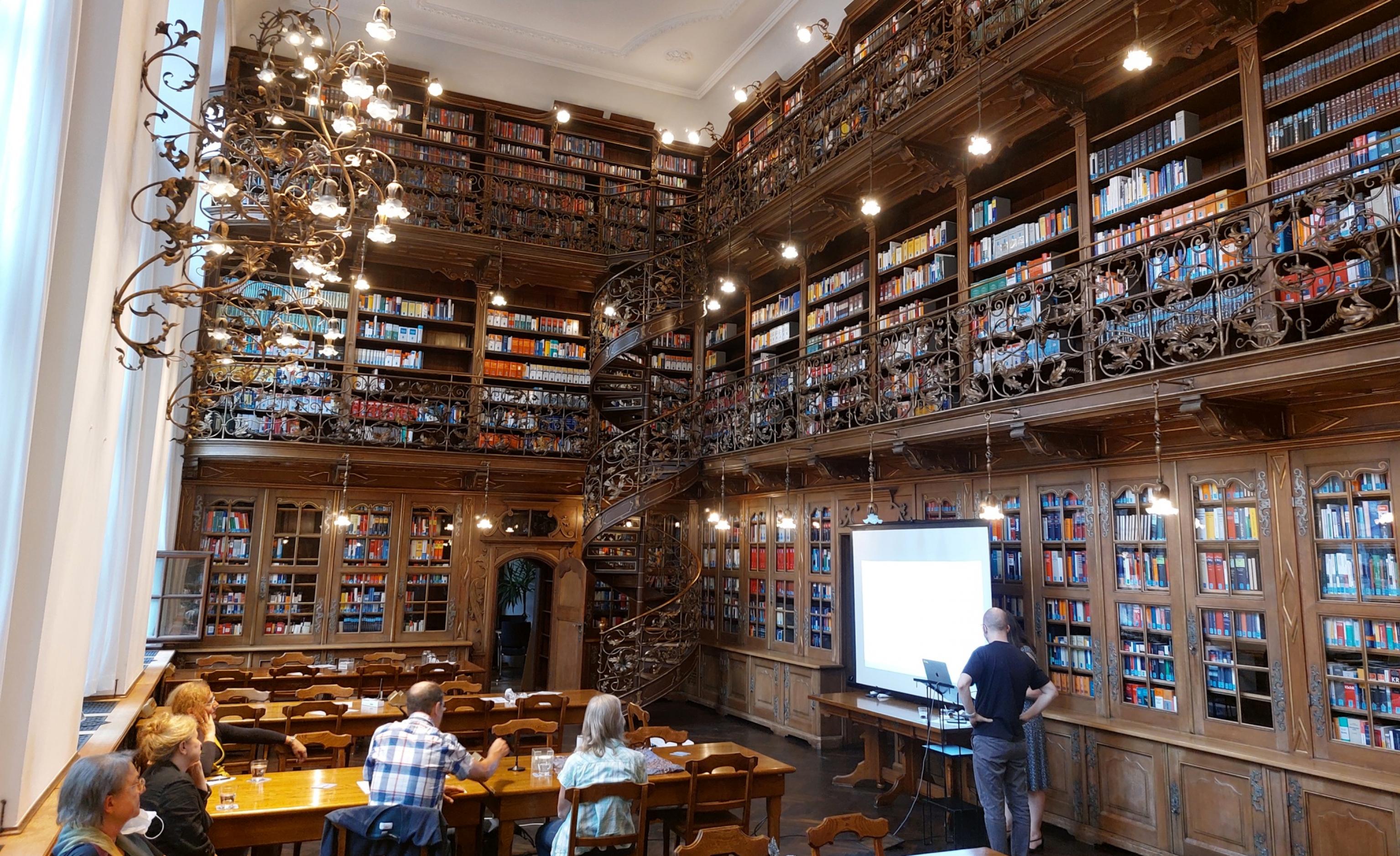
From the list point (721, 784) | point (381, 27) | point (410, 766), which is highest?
point (381, 27)

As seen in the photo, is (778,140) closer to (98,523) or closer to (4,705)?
(98,523)

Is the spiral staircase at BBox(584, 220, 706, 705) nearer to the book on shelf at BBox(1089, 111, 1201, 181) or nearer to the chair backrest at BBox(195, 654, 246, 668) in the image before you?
the chair backrest at BBox(195, 654, 246, 668)

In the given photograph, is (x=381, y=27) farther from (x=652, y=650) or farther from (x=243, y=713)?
(x=652, y=650)

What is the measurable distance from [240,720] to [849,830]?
442cm

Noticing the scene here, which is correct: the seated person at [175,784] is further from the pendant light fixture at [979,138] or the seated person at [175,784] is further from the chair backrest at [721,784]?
the pendant light fixture at [979,138]

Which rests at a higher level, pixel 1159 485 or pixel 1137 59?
pixel 1137 59

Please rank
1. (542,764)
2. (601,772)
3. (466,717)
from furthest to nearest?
(466,717) < (542,764) < (601,772)

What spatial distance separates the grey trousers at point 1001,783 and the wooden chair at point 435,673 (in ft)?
16.3

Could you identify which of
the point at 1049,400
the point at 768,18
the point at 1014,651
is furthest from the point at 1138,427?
the point at 768,18

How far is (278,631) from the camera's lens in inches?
396

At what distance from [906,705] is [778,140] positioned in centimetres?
610

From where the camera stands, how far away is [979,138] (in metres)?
5.98

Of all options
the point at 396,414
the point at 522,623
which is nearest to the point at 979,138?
the point at 396,414

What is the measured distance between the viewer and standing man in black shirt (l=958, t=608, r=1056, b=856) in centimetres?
475
